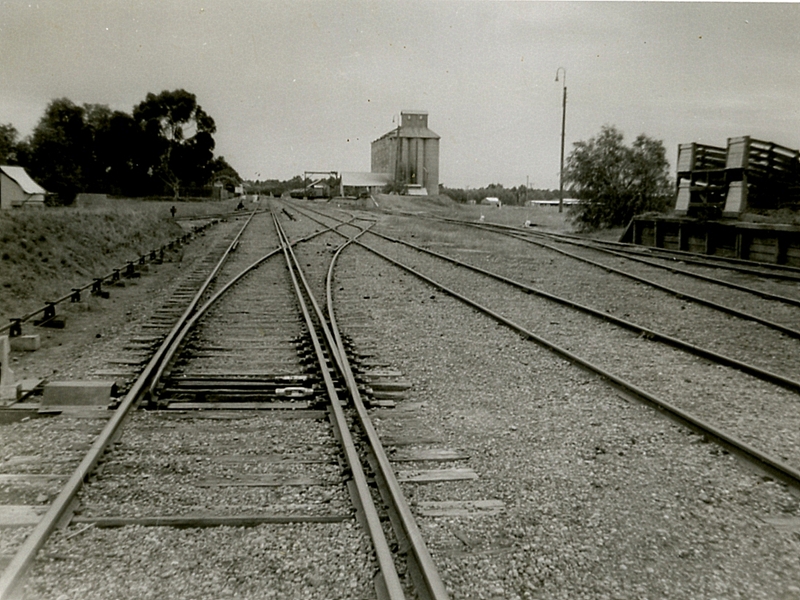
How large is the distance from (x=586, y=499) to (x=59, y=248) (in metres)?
12.8

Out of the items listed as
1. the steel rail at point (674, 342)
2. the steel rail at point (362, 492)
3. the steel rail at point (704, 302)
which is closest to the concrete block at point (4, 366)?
the steel rail at point (362, 492)

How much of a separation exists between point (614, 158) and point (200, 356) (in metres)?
21.2

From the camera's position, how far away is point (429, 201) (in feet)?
201

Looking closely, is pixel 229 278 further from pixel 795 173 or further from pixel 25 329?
pixel 795 173

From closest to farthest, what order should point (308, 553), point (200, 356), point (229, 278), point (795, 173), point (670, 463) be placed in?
point (308, 553) → point (670, 463) → point (200, 356) → point (229, 278) → point (795, 173)

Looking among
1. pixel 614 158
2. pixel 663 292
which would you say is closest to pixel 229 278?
pixel 663 292

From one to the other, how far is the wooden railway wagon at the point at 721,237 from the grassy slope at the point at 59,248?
1403cm

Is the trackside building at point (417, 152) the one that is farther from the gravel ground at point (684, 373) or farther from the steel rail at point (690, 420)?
the steel rail at point (690, 420)

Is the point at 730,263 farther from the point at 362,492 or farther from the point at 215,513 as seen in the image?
the point at 215,513

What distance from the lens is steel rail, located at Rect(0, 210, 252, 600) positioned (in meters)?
3.00

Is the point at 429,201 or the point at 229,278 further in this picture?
the point at 429,201

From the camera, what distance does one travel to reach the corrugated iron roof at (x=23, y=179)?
742 inches

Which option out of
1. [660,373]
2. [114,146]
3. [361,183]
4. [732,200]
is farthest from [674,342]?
[361,183]

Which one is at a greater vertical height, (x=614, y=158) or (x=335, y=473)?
(x=614, y=158)
